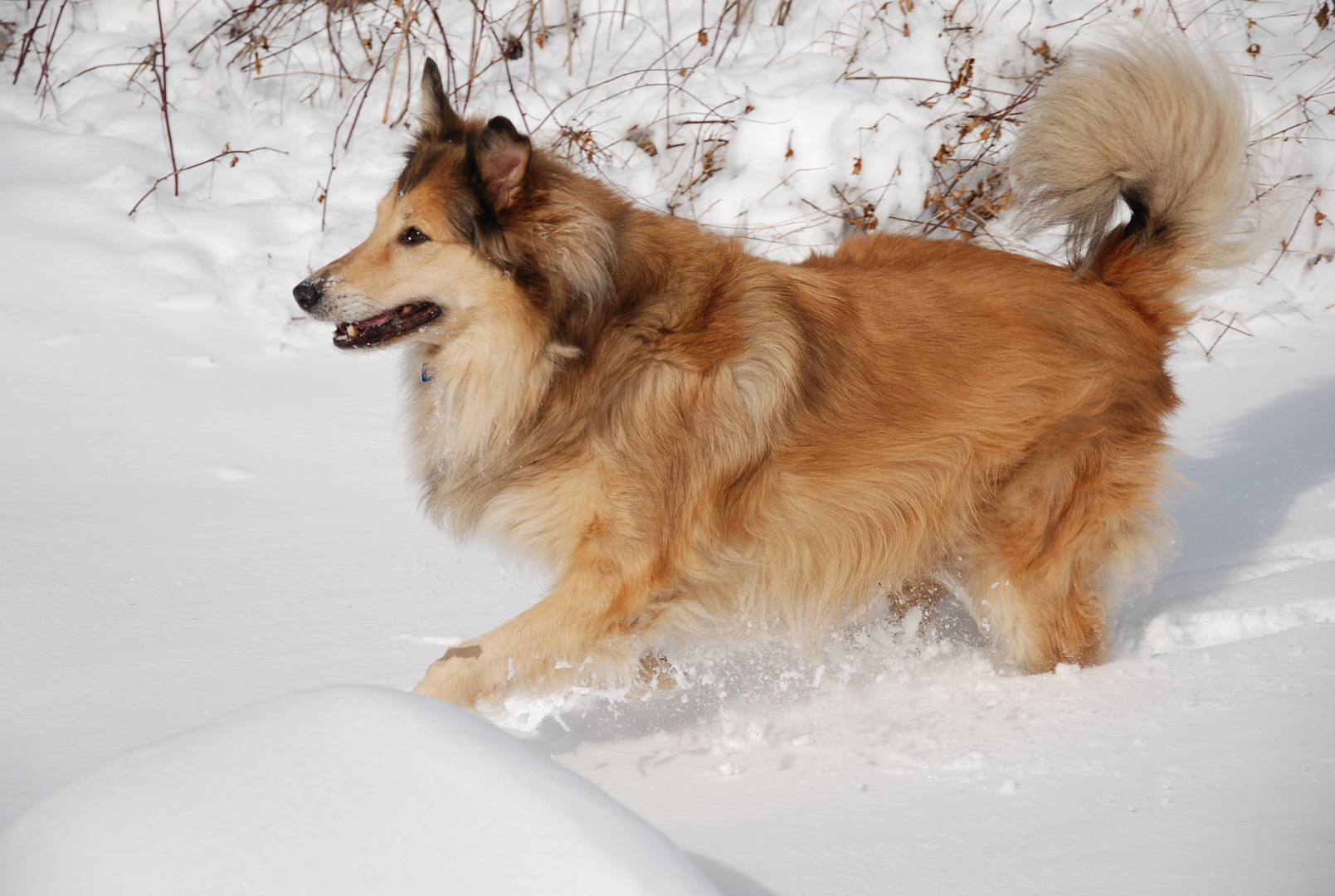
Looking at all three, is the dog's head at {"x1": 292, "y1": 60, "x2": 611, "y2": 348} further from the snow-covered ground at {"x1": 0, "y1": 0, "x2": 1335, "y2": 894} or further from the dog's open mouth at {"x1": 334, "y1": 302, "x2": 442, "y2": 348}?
the snow-covered ground at {"x1": 0, "y1": 0, "x2": 1335, "y2": 894}

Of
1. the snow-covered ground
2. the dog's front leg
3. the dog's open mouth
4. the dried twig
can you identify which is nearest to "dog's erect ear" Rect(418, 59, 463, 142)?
the dog's open mouth

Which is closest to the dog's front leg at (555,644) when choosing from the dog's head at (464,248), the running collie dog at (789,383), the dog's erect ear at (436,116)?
the running collie dog at (789,383)

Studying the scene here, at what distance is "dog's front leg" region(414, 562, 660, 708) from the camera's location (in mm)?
2588

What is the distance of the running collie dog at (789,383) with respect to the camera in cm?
267

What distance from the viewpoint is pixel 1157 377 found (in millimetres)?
3209

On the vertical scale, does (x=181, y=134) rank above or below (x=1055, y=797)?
above

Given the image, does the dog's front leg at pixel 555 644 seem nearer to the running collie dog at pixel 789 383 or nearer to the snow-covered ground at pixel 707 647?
the running collie dog at pixel 789 383

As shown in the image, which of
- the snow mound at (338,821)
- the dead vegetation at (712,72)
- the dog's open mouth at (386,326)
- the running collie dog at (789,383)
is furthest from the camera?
the dead vegetation at (712,72)

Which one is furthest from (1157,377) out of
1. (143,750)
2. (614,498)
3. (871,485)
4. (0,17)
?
(0,17)

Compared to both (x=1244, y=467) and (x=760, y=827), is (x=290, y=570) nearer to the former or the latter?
(x=760, y=827)

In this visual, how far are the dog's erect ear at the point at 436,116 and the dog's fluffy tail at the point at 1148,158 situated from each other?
5.92ft

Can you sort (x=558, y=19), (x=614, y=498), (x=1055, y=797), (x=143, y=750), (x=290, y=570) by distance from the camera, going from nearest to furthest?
(x=143, y=750)
(x=1055, y=797)
(x=614, y=498)
(x=290, y=570)
(x=558, y=19)

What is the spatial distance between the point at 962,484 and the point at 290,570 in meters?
2.32

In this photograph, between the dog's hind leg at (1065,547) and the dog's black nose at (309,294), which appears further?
the dog's hind leg at (1065,547)
